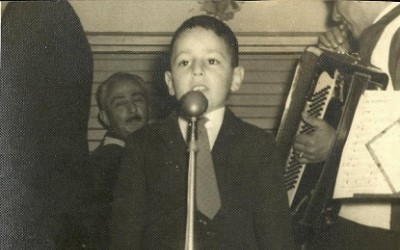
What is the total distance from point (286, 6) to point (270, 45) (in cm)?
17

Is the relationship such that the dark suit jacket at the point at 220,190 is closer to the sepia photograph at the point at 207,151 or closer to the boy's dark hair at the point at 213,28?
the sepia photograph at the point at 207,151

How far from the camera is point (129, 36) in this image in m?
1.91

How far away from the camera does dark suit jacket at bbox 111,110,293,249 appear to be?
0.87m

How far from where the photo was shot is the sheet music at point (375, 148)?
108cm

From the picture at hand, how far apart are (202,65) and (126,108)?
28.3 inches

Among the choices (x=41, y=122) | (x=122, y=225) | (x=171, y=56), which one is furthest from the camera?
(x=41, y=122)

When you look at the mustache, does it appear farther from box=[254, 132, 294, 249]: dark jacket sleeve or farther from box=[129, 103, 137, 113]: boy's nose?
box=[254, 132, 294, 249]: dark jacket sleeve

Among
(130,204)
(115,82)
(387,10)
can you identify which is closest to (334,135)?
(387,10)

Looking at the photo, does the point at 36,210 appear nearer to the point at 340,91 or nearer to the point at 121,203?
the point at 121,203

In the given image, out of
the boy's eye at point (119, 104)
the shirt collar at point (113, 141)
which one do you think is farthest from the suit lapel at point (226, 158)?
the boy's eye at point (119, 104)

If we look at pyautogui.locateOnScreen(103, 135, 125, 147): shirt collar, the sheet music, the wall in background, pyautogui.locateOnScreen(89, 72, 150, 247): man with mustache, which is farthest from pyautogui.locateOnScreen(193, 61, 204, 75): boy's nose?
the wall in background

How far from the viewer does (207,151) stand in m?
0.88

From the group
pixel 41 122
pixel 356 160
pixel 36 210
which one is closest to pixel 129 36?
pixel 41 122

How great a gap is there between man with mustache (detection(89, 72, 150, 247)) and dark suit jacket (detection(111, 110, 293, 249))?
1.20 feet
